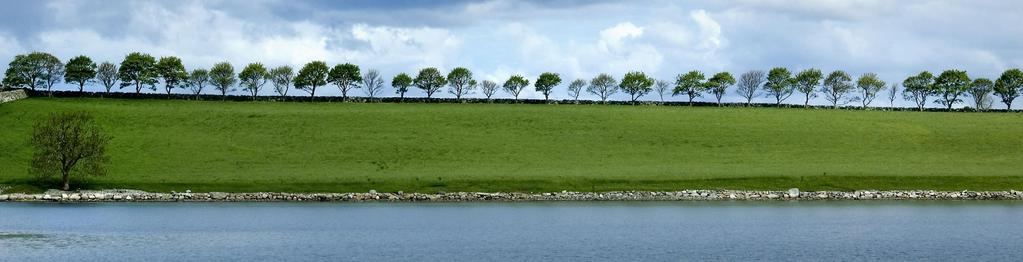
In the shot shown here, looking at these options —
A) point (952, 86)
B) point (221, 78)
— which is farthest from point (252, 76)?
point (952, 86)

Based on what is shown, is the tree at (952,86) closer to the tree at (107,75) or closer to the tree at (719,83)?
the tree at (719,83)

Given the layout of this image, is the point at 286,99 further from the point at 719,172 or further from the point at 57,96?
the point at 719,172

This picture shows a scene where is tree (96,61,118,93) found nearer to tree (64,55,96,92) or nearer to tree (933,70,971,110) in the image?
tree (64,55,96,92)

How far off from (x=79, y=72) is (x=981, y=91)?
12671cm

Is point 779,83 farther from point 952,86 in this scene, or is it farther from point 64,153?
point 64,153

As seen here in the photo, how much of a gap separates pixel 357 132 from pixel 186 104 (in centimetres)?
3084

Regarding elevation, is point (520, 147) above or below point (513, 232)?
above

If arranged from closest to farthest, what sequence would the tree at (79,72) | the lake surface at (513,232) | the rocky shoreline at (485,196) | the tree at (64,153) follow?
the lake surface at (513,232) < the rocky shoreline at (485,196) < the tree at (64,153) < the tree at (79,72)

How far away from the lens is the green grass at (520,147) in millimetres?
81875

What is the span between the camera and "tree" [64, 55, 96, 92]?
143625 millimetres

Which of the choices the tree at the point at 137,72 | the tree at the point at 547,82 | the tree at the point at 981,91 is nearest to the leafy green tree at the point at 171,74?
the tree at the point at 137,72

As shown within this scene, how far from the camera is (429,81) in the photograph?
6191 inches

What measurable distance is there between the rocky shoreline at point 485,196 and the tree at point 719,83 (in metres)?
83.8

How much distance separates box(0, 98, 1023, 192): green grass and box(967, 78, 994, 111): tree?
1288 inches
